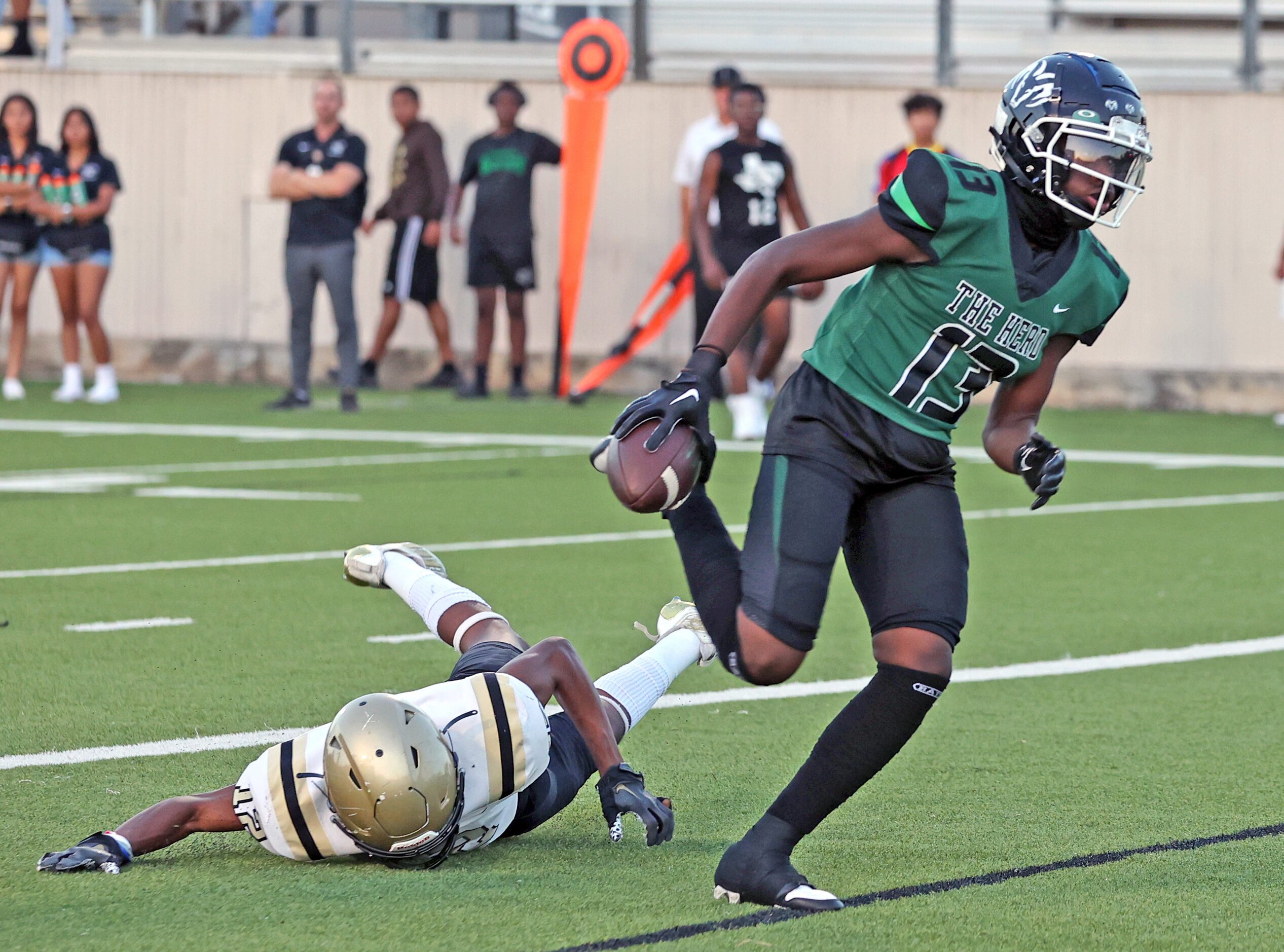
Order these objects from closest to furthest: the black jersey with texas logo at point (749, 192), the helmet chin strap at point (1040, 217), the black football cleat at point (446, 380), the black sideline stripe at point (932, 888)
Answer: the black sideline stripe at point (932, 888) → the helmet chin strap at point (1040, 217) → the black jersey with texas logo at point (749, 192) → the black football cleat at point (446, 380)

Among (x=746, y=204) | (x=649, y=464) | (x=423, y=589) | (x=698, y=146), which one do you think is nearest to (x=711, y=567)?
(x=649, y=464)

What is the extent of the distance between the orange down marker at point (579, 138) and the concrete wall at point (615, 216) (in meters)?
0.51

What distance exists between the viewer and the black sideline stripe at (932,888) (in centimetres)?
392

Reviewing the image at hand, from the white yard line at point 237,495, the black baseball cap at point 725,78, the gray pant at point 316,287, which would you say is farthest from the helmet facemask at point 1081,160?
the black baseball cap at point 725,78

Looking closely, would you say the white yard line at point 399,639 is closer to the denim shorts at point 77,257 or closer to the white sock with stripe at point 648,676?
the white sock with stripe at point 648,676

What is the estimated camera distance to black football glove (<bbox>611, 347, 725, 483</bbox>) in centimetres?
412

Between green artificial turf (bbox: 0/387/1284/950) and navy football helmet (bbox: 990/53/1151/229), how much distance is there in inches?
59.4

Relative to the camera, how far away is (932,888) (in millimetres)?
4305

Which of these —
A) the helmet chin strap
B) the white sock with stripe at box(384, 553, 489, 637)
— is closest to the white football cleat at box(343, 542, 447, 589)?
the white sock with stripe at box(384, 553, 489, 637)

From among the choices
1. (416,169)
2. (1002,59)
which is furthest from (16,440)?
(1002,59)

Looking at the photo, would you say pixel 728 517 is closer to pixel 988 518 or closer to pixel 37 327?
pixel 988 518

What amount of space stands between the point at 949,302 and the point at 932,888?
127 centimetres

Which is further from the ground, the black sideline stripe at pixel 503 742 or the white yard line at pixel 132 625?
the black sideline stripe at pixel 503 742

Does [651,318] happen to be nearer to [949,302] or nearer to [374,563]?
[374,563]
